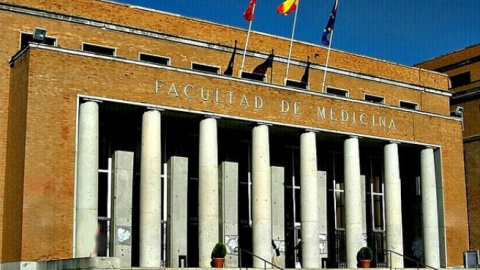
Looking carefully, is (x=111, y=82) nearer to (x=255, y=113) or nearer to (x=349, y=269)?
(x=255, y=113)

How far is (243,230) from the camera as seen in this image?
37.1 metres

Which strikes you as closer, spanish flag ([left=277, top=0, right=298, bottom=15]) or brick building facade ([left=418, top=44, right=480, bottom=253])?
spanish flag ([left=277, top=0, right=298, bottom=15])

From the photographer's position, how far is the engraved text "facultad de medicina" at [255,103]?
32.0 m

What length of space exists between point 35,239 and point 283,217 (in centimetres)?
1421

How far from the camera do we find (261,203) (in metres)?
33.2

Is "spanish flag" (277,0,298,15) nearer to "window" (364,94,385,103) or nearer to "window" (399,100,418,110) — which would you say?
"window" (364,94,385,103)

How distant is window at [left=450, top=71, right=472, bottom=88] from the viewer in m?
52.8

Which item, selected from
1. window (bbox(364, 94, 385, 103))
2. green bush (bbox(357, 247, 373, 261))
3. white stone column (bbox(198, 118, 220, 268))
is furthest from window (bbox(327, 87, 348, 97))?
white stone column (bbox(198, 118, 220, 268))

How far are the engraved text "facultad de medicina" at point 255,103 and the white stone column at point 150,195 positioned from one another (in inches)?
54.6

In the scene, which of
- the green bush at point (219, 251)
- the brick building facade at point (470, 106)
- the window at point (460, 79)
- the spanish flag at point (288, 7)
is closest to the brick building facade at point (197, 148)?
the green bush at point (219, 251)

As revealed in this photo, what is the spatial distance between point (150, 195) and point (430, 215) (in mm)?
15822

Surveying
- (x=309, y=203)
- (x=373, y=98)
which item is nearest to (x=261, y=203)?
(x=309, y=203)

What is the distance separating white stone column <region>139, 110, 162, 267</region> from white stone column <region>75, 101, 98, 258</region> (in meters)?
2.08

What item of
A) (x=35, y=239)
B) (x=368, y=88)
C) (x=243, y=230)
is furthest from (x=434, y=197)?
(x=35, y=239)
